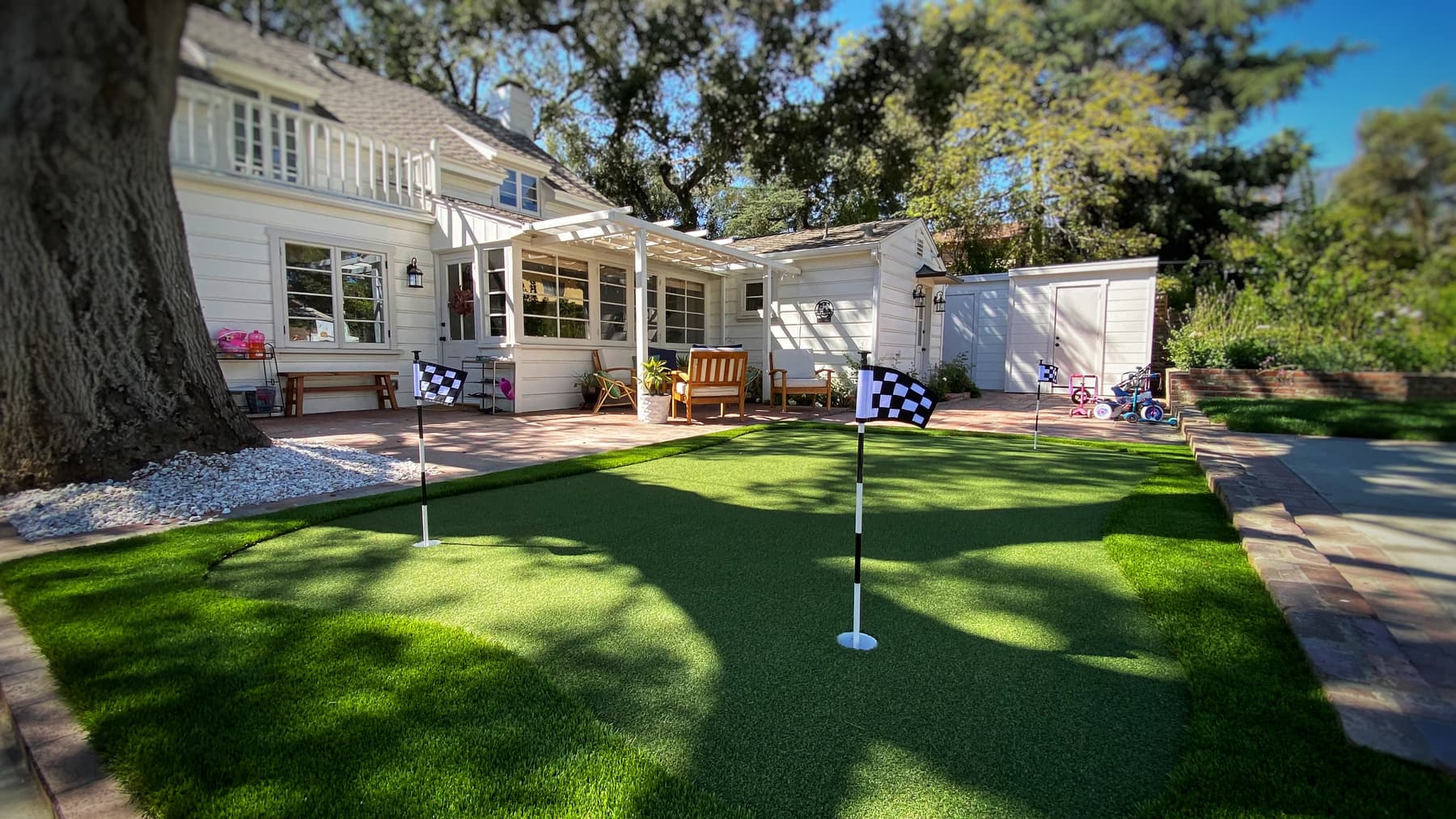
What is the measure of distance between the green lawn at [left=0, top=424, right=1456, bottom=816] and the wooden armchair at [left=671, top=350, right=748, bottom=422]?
4715 millimetres

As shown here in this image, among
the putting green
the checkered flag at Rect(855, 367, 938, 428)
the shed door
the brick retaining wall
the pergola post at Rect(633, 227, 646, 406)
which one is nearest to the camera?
the brick retaining wall

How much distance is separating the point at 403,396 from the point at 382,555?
780cm

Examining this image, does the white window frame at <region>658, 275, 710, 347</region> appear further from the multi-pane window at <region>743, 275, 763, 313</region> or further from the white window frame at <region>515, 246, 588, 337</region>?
the white window frame at <region>515, 246, 588, 337</region>

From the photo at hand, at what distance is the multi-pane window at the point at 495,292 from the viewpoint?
960 cm

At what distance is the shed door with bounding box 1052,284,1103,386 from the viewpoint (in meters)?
12.5

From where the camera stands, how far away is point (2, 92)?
207 cm

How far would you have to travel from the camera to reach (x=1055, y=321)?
510 inches

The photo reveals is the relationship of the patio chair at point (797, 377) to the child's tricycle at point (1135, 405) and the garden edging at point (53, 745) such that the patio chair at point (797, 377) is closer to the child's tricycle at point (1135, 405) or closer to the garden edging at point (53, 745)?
the child's tricycle at point (1135, 405)

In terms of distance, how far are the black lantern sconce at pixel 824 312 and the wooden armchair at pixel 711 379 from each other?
3418mm

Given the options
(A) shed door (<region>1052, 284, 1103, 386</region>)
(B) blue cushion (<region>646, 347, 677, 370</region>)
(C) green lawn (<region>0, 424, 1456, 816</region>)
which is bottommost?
(C) green lawn (<region>0, 424, 1456, 816</region>)

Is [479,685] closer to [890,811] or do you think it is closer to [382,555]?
[890,811]

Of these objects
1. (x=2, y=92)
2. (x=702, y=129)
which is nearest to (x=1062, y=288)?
(x=702, y=129)

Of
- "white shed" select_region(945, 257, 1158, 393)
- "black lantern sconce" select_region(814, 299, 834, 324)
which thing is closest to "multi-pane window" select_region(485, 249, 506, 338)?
"black lantern sconce" select_region(814, 299, 834, 324)

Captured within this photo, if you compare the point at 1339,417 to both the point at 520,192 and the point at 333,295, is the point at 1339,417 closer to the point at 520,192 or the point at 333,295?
the point at 333,295
